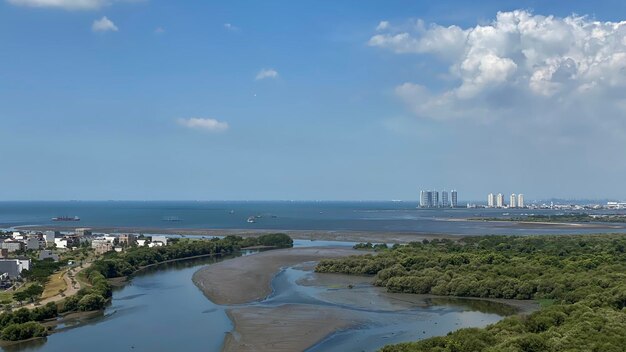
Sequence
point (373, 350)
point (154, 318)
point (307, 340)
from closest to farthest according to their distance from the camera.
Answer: point (373, 350) → point (307, 340) → point (154, 318)

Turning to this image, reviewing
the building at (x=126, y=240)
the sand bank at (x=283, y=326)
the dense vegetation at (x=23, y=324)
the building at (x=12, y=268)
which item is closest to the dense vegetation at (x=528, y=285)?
the sand bank at (x=283, y=326)

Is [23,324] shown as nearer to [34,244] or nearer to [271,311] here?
[271,311]

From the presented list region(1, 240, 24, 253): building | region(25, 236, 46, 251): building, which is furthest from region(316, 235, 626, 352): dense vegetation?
region(25, 236, 46, 251): building

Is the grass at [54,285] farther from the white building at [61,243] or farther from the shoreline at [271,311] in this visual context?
the white building at [61,243]

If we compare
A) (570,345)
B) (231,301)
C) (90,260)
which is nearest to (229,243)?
(90,260)

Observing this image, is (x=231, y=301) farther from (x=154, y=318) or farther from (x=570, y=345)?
(x=570, y=345)
